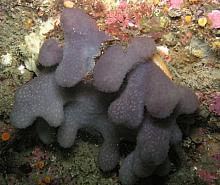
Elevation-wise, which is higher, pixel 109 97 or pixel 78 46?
pixel 78 46

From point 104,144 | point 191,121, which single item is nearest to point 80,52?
point 104,144

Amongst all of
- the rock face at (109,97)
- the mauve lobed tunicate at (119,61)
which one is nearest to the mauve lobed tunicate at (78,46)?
the rock face at (109,97)

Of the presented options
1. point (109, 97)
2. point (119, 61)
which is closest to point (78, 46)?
point (119, 61)

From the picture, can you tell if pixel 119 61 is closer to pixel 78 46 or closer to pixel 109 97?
pixel 78 46

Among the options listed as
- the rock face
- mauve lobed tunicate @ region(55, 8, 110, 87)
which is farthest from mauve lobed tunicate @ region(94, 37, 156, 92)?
mauve lobed tunicate @ region(55, 8, 110, 87)

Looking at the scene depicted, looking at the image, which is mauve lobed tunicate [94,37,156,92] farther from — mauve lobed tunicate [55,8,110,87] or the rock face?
mauve lobed tunicate [55,8,110,87]

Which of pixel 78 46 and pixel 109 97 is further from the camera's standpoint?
pixel 109 97

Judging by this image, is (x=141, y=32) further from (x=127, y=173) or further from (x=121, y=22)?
(x=127, y=173)

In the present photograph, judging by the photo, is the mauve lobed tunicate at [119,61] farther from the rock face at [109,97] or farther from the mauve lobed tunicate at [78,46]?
the mauve lobed tunicate at [78,46]
